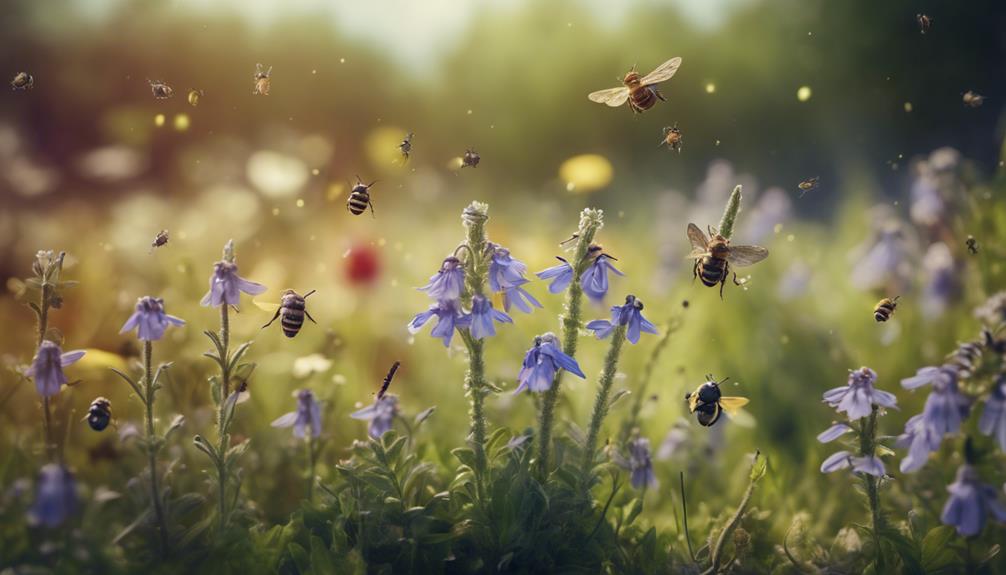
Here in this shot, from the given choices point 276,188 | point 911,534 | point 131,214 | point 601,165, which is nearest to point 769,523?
point 911,534

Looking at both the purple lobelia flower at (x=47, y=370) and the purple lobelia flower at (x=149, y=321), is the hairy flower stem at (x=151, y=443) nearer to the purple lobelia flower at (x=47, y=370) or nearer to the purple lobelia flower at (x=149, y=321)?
the purple lobelia flower at (x=149, y=321)

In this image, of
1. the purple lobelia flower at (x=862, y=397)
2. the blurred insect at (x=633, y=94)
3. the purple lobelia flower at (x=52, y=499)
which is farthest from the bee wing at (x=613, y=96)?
the purple lobelia flower at (x=52, y=499)

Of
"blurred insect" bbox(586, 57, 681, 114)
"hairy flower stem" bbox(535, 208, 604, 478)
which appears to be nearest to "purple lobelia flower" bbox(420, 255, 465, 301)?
"hairy flower stem" bbox(535, 208, 604, 478)

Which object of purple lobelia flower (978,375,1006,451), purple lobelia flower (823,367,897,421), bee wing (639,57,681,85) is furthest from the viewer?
bee wing (639,57,681,85)

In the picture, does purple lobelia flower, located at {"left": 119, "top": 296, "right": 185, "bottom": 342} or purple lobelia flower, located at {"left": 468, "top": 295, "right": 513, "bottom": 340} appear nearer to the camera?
purple lobelia flower, located at {"left": 468, "top": 295, "right": 513, "bottom": 340}

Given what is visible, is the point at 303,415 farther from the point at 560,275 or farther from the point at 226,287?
the point at 560,275

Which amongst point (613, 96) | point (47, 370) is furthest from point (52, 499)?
point (613, 96)

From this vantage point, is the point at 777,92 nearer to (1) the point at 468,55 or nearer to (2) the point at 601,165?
(2) the point at 601,165

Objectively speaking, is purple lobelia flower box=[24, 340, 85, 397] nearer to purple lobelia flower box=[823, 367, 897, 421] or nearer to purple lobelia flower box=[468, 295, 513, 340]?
purple lobelia flower box=[468, 295, 513, 340]
